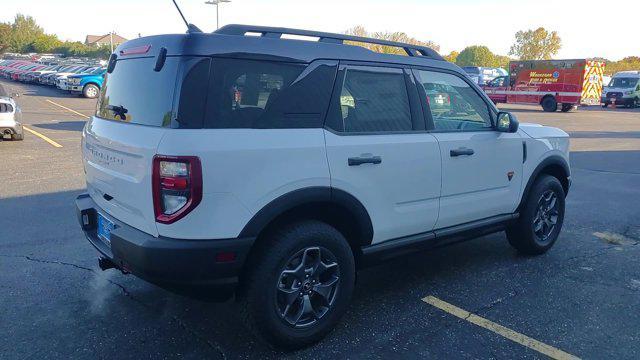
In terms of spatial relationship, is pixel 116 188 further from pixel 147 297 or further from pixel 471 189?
pixel 471 189

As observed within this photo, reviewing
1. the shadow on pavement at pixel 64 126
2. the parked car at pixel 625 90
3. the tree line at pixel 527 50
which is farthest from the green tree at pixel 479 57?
the shadow on pavement at pixel 64 126

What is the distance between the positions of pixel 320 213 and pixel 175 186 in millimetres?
998

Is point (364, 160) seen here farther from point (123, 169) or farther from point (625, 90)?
point (625, 90)

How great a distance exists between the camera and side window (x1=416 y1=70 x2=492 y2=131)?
3779 millimetres

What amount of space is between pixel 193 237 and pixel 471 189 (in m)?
2.33

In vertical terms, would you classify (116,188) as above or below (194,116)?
below

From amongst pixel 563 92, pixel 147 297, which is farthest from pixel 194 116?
pixel 563 92

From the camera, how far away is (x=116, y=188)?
117 inches

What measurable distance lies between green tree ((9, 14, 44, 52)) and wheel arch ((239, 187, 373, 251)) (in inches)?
4175

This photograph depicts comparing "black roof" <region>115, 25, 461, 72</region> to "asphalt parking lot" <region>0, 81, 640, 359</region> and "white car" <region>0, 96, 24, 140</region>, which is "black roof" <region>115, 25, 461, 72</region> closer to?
"asphalt parking lot" <region>0, 81, 640, 359</region>

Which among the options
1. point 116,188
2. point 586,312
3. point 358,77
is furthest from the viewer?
point 586,312

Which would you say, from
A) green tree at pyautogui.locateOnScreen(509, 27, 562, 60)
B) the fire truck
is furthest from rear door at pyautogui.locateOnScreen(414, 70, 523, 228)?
green tree at pyautogui.locateOnScreen(509, 27, 562, 60)

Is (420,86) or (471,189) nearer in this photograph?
(420,86)

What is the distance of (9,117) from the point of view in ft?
35.4
